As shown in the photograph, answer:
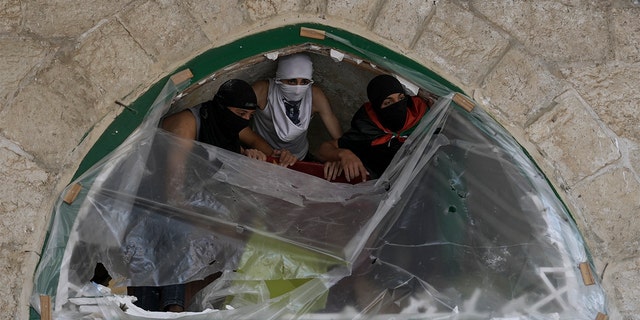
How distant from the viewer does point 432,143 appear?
3.88m

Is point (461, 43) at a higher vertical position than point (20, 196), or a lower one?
higher

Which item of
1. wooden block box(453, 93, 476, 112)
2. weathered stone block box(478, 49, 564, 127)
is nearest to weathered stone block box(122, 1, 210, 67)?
wooden block box(453, 93, 476, 112)

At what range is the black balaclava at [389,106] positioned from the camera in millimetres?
3936

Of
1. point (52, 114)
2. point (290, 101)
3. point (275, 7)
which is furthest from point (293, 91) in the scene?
point (52, 114)

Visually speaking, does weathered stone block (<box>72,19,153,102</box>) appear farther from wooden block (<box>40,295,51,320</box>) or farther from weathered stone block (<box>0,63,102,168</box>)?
wooden block (<box>40,295,51,320</box>)

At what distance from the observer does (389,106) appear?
13.1ft

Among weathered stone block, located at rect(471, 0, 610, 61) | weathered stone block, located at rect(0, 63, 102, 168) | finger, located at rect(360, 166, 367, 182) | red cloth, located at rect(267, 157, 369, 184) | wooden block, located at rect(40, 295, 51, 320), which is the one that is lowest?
wooden block, located at rect(40, 295, 51, 320)

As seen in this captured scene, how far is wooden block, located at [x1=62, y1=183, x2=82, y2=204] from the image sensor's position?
11.2 ft

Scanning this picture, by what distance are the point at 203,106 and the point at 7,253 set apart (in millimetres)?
1030

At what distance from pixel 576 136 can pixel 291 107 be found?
48.9 inches

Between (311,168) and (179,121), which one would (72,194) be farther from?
(311,168)

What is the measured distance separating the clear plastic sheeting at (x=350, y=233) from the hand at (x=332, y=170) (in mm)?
106

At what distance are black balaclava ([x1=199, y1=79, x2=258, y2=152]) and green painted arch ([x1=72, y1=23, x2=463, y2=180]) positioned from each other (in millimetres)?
295

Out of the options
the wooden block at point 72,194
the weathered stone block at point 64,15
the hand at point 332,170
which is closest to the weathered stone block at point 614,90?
the hand at point 332,170
